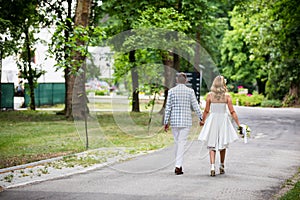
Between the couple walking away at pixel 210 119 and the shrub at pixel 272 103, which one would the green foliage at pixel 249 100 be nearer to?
the shrub at pixel 272 103

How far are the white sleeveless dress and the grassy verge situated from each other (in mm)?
3956

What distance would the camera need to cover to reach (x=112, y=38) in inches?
907

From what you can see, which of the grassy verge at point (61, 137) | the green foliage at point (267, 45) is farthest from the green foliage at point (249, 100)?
the grassy verge at point (61, 137)

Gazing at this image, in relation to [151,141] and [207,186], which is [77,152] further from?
[207,186]

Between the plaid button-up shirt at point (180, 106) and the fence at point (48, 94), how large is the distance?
96.7 ft

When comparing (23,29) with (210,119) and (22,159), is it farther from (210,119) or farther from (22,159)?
(210,119)

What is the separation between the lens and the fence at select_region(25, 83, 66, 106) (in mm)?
40625

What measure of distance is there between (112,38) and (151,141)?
24.7 ft

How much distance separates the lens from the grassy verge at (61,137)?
45.0ft

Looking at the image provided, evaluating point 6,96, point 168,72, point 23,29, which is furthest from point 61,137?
point 6,96

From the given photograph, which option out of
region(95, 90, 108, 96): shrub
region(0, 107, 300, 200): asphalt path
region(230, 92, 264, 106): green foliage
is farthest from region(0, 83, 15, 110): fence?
region(0, 107, 300, 200): asphalt path

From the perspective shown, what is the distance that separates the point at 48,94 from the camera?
4238 centimetres

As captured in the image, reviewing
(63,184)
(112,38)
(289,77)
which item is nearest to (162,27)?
(112,38)

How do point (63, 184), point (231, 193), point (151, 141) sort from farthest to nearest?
point (151, 141) → point (63, 184) → point (231, 193)
